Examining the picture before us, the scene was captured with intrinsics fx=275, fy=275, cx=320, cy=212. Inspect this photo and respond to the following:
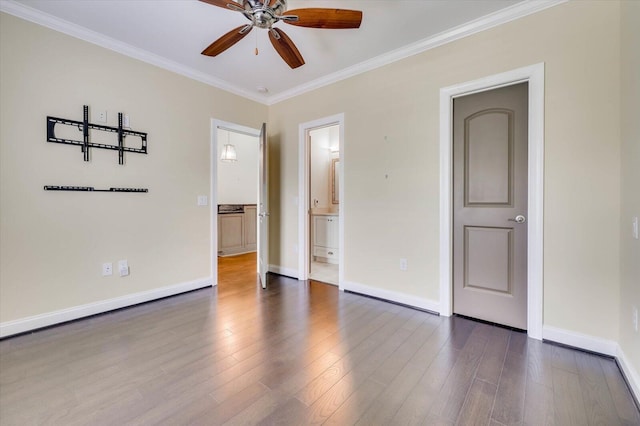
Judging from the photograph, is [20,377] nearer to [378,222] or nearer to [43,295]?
[43,295]

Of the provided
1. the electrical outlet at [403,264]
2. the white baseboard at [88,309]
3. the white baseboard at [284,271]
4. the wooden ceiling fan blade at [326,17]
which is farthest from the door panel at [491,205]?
the white baseboard at [88,309]

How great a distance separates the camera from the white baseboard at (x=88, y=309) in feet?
7.36

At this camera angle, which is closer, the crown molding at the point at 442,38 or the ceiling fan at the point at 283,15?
the ceiling fan at the point at 283,15

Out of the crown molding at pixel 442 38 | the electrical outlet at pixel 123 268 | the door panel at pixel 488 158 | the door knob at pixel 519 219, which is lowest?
the electrical outlet at pixel 123 268

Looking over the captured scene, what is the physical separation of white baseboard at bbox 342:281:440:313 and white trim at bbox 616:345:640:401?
1196 millimetres

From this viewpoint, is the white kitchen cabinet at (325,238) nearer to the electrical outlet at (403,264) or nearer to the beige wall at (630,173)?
the electrical outlet at (403,264)

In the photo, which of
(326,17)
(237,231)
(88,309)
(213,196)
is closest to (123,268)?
(88,309)

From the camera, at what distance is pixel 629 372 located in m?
1.64

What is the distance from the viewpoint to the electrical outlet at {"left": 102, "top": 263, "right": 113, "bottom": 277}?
270 centimetres

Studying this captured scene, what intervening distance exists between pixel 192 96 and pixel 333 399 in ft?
11.4

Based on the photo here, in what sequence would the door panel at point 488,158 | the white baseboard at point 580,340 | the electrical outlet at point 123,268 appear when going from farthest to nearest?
the electrical outlet at point 123,268 < the door panel at point 488,158 < the white baseboard at point 580,340

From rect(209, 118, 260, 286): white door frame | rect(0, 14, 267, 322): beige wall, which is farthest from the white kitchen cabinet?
rect(0, 14, 267, 322): beige wall

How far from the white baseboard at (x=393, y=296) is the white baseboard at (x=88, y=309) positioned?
6.24ft

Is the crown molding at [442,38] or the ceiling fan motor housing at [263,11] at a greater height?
the crown molding at [442,38]
